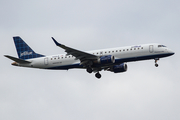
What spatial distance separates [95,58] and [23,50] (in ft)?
46.3

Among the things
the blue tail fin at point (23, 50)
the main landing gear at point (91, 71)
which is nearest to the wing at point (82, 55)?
the main landing gear at point (91, 71)

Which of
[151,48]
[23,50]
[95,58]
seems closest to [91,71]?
[95,58]

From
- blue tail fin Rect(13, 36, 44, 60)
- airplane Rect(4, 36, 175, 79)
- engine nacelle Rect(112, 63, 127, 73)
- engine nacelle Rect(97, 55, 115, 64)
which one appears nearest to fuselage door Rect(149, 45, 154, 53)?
airplane Rect(4, 36, 175, 79)

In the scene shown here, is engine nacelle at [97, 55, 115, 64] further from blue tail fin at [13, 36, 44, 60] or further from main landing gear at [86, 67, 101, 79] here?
blue tail fin at [13, 36, 44, 60]

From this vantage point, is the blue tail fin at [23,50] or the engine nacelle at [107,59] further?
the blue tail fin at [23,50]

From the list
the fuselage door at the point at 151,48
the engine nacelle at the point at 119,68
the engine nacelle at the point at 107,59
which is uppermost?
the fuselage door at the point at 151,48

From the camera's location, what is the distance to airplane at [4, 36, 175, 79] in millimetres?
51188

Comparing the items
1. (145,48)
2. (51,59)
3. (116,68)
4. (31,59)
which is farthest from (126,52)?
(31,59)

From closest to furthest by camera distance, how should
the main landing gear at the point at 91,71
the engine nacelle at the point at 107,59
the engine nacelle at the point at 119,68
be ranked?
the engine nacelle at the point at 107,59, the main landing gear at the point at 91,71, the engine nacelle at the point at 119,68

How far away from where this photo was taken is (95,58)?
5275 centimetres

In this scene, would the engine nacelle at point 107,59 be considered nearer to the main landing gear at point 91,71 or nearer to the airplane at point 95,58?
the airplane at point 95,58

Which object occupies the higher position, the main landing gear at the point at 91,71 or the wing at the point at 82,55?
the wing at the point at 82,55

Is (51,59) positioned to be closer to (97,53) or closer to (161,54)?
(97,53)

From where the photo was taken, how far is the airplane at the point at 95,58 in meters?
51.2
